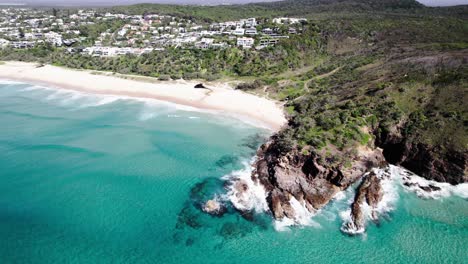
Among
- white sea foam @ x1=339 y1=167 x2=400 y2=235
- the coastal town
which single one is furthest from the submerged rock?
the coastal town

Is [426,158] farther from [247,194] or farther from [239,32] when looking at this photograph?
[239,32]

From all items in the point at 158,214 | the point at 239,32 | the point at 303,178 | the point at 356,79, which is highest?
the point at 239,32

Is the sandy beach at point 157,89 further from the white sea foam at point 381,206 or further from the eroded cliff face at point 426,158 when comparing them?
the white sea foam at point 381,206

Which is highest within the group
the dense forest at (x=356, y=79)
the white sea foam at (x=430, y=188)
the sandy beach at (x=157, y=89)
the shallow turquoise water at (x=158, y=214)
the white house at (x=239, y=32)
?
the white house at (x=239, y=32)

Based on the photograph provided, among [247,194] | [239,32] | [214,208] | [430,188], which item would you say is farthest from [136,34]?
[430,188]

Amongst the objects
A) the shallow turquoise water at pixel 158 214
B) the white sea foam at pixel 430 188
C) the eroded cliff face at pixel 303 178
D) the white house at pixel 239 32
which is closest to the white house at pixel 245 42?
the white house at pixel 239 32

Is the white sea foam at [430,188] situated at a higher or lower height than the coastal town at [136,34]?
lower

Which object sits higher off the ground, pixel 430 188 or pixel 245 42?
pixel 245 42

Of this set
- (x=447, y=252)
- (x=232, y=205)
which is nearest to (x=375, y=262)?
(x=447, y=252)
